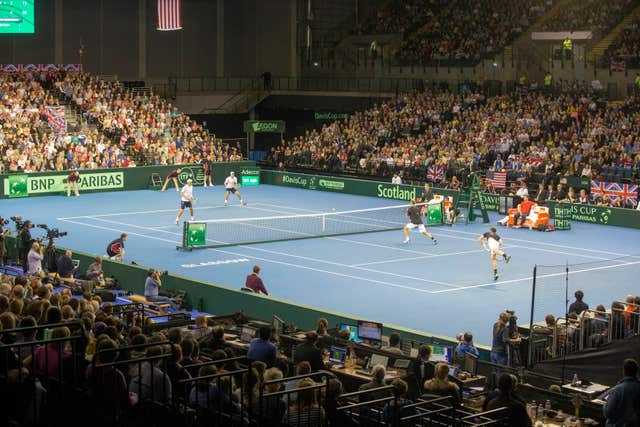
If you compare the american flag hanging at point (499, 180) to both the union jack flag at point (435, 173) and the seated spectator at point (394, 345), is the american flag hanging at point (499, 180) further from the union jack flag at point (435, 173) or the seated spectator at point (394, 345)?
the seated spectator at point (394, 345)

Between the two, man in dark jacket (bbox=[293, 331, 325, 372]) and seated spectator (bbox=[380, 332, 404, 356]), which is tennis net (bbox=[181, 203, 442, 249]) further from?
man in dark jacket (bbox=[293, 331, 325, 372])

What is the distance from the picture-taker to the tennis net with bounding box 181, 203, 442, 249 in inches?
1310

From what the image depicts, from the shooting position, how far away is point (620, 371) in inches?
605

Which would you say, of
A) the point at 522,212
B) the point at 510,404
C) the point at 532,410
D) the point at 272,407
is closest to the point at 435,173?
the point at 522,212

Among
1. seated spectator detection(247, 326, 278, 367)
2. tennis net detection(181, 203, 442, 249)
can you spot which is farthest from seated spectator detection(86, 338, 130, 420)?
tennis net detection(181, 203, 442, 249)

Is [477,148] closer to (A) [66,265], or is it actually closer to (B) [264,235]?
(B) [264,235]

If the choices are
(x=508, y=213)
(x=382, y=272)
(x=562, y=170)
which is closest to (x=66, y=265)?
(x=382, y=272)

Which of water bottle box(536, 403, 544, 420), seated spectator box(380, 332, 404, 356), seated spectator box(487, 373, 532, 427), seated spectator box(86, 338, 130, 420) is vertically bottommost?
water bottle box(536, 403, 544, 420)

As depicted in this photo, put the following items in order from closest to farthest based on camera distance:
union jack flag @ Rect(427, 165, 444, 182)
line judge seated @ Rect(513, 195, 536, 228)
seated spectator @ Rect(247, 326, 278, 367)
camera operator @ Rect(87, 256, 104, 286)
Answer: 1. seated spectator @ Rect(247, 326, 278, 367)
2. camera operator @ Rect(87, 256, 104, 286)
3. line judge seated @ Rect(513, 195, 536, 228)
4. union jack flag @ Rect(427, 165, 444, 182)

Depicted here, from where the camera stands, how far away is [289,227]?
3834 centimetres

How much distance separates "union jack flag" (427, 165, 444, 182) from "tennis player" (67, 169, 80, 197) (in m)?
16.4

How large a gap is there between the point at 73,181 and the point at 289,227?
44.7ft

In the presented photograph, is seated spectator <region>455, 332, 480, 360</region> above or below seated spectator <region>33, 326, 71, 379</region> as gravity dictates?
below

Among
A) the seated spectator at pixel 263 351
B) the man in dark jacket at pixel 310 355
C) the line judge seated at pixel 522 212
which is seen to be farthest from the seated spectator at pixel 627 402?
the line judge seated at pixel 522 212
